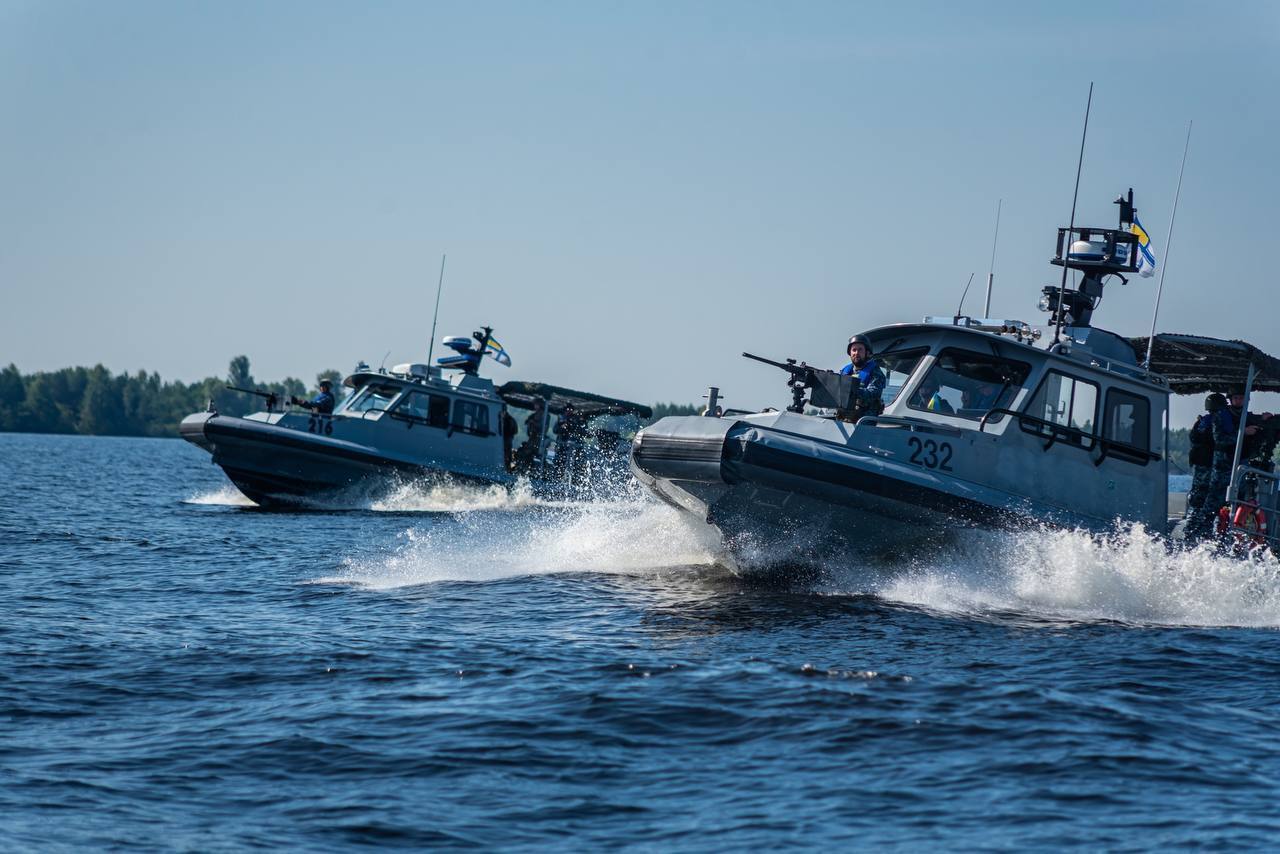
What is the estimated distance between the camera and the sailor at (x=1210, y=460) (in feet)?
49.8

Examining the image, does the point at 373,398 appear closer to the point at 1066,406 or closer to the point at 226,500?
the point at 226,500

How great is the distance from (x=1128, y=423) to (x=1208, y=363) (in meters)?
2.52

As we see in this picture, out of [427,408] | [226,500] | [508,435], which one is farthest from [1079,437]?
[226,500]

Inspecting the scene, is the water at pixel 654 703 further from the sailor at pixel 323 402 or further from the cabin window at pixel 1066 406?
the sailor at pixel 323 402

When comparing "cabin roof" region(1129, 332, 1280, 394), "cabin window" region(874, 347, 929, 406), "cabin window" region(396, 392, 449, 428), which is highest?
"cabin roof" region(1129, 332, 1280, 394)

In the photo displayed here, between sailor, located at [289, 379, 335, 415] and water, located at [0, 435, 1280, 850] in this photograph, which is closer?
water, located at [0, 435, 1280, 850]

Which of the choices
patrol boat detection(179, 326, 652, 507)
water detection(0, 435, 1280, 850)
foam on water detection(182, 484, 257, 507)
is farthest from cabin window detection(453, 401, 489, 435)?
water detection(0, 435, 1280, 850)

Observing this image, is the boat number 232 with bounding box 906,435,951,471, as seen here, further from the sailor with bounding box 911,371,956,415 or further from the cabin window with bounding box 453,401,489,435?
the cabin window with bounding box 453,401,489,435

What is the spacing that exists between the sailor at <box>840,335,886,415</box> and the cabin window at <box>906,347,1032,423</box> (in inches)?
13.4

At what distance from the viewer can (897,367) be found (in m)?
14.5

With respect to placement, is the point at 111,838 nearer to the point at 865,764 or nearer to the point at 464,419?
the point at 865,764

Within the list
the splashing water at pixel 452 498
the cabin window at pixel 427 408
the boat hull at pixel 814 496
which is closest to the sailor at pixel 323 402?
the cabin window at pixel 427 408

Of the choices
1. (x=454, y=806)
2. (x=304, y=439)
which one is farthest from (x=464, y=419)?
(x=454, y=806)

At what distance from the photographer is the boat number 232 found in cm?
1312
